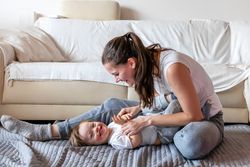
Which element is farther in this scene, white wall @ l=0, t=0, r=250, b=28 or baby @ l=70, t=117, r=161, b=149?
white wall @ l=0, t=0, r=250, b=28

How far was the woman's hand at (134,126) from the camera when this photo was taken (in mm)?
1452

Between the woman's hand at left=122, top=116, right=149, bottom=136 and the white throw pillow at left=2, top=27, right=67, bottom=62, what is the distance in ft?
3.63

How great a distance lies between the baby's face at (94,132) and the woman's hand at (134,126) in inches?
6.3

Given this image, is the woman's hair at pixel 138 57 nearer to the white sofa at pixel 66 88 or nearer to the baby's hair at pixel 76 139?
the baby's hair at pixel 76 139

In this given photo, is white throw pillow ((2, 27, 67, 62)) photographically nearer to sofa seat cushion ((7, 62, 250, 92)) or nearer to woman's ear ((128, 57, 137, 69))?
sofa seat cushion ((7, 62, 250, 92))

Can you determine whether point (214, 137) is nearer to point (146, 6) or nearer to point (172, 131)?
point (172, 131)

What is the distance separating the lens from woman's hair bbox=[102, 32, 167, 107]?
1349 millimetres

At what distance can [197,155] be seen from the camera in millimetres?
1398

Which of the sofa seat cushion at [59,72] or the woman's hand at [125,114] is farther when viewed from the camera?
the sofa seat cushion at [59,72]

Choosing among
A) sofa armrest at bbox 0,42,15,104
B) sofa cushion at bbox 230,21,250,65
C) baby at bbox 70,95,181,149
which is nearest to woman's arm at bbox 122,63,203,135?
baby at bbox 70,95,181,149

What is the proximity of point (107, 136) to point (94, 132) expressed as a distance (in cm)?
6

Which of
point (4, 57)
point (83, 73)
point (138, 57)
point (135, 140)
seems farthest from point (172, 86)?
point (4, 57)

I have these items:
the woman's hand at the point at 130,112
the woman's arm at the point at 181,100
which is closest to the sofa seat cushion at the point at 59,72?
the woman's hand at the point at 130,112

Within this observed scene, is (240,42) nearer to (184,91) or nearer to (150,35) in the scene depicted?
(150,35)
